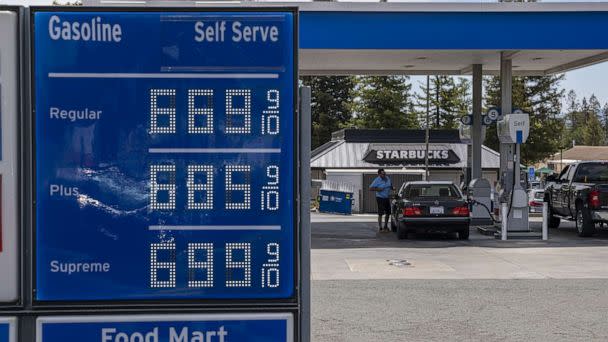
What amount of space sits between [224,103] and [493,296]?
7845mm

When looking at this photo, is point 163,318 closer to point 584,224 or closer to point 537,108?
point 584,224

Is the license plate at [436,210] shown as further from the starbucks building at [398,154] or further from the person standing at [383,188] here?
the starbucks building at [398,154]

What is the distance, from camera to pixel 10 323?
4.82 metres

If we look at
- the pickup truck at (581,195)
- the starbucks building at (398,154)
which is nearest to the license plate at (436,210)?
the pickup truck at (581,195)

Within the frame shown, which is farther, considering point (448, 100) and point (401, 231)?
point (448, 100)

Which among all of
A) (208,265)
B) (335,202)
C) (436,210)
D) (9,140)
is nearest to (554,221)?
(436,210)

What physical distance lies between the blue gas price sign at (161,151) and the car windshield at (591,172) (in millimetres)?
18905

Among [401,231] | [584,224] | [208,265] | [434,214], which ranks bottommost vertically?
[401,231]

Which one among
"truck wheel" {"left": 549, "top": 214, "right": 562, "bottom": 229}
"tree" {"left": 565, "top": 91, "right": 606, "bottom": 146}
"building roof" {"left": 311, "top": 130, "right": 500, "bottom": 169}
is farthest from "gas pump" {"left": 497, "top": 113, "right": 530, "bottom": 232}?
"tree" {"left": 565, "top": 91, "right": 606, "bottom": 146}

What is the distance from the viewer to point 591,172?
882 inches

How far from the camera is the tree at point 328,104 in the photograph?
79.1 m

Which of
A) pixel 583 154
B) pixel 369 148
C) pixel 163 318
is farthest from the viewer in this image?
pixel 583 154

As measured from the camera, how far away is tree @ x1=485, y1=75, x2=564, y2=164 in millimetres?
56312

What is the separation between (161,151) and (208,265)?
70 centimetres
